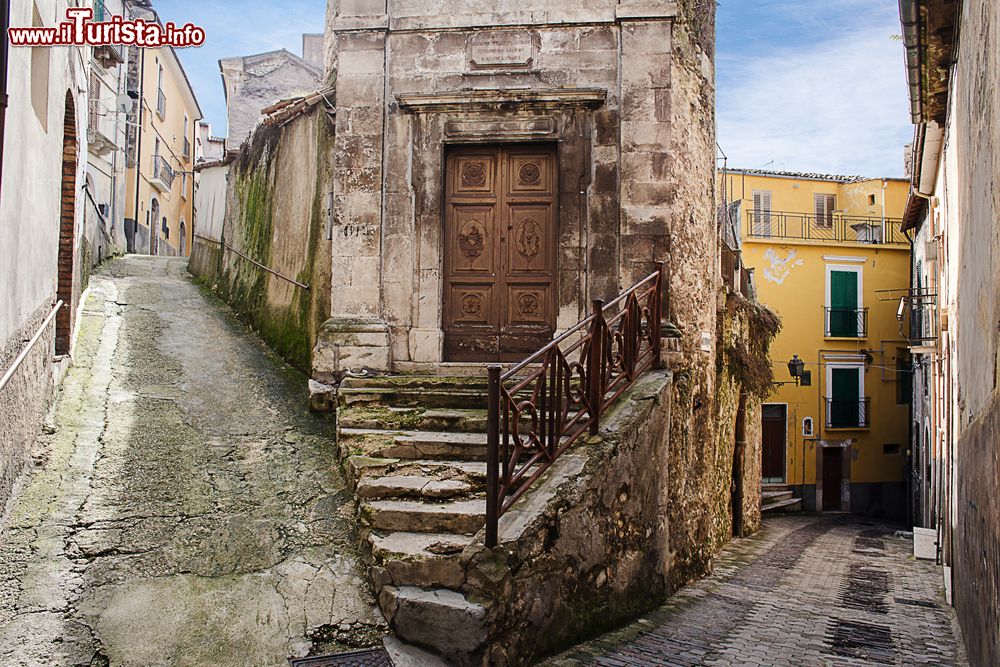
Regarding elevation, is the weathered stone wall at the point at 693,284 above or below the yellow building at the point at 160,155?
below

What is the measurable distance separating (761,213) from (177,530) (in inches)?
942

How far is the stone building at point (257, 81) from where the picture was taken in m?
25.4

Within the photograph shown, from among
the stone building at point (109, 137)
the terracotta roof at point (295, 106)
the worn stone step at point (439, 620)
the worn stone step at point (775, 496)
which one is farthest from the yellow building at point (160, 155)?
the worn stone step at point (439, 620)

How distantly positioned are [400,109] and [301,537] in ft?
15.2

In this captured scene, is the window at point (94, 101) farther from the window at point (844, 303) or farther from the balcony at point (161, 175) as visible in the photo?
the window at point (844, 303)

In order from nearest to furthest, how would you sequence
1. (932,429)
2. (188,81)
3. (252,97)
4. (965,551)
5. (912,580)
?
(965,551) < (912,580) < (932,429) < (252,97) < (188,81)

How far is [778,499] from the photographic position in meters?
23.5

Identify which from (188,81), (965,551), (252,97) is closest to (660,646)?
(965,551)

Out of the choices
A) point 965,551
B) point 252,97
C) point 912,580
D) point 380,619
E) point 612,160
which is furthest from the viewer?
point 252,97

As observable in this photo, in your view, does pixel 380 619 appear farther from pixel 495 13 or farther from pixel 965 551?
pixel 495 13

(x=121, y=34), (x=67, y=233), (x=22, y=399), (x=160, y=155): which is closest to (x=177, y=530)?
(x=22, y=399)

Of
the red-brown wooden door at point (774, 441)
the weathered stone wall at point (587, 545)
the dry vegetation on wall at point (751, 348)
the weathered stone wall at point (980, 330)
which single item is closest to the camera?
the weathered stone wall at point (980, 330)

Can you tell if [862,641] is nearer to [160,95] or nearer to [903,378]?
[903,378]

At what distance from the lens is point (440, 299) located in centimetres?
850
